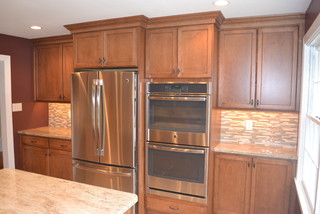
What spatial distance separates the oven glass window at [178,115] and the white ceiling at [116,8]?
0.96 m

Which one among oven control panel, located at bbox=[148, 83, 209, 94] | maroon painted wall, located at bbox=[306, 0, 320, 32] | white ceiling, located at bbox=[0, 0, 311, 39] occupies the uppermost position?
white ceiling, located at bbox=[0, 0, 311, 39]

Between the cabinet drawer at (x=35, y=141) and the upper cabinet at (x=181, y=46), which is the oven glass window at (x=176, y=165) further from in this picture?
the cabinet drawer at (x=35, y=141)

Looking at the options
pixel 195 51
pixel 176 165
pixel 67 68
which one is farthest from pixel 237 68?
pixel 67 68

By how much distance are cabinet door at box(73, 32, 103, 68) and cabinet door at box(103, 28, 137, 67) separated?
92mm

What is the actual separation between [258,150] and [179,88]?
1.14 metres

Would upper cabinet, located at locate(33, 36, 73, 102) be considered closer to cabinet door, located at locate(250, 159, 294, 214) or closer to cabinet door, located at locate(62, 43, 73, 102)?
cabinet door, located at locate(62, 43, 73, 102)

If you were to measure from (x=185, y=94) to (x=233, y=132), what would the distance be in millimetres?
935

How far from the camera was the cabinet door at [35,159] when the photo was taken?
12.4ft

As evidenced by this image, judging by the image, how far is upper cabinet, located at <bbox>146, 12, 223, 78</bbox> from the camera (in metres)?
2.64

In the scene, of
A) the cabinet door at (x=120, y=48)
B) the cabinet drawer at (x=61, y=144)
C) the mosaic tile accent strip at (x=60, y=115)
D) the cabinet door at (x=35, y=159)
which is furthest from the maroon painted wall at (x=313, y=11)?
the cabinet door at (x=35, y=159)

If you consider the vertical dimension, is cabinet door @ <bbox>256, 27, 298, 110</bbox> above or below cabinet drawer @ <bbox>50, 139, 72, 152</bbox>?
above

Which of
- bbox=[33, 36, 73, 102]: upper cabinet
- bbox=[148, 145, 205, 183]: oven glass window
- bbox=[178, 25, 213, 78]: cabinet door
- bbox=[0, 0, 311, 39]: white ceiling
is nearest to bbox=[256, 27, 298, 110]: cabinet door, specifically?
bbox=[0, 0, 311, 39]: white ceiling

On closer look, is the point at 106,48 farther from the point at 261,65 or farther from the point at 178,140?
the point at 261,65

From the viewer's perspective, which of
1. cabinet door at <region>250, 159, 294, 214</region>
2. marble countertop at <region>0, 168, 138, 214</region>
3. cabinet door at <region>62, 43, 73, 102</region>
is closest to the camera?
marble countertop at <region>0, 168, 138, 214</region>
